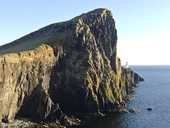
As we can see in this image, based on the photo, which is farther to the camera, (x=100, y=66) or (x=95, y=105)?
(x=100, y=66)

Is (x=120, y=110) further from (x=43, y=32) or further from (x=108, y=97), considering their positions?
(x=43, y=32)

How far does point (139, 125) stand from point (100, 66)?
42.7 meters

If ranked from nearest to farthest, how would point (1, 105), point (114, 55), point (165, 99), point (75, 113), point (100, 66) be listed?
point (1, 105) < point (75, 113) < point (100, 66) < point (114, 55) < point (165, 99)

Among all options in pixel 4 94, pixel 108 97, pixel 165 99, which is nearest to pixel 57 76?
pixel 108 97

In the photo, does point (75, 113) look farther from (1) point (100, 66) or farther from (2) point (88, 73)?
(1) point (100, 66)

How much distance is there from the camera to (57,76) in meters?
140

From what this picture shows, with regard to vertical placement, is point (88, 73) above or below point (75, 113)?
above

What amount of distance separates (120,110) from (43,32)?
6748 centimetres

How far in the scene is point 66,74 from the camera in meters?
141

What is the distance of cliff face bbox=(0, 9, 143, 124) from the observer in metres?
119

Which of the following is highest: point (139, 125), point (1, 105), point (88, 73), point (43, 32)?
point (43, 32)

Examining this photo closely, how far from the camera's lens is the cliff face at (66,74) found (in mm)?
118812

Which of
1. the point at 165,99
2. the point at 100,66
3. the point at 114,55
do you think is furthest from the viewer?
the point at 165,99

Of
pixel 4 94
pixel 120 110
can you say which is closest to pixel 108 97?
pixel 120 110
